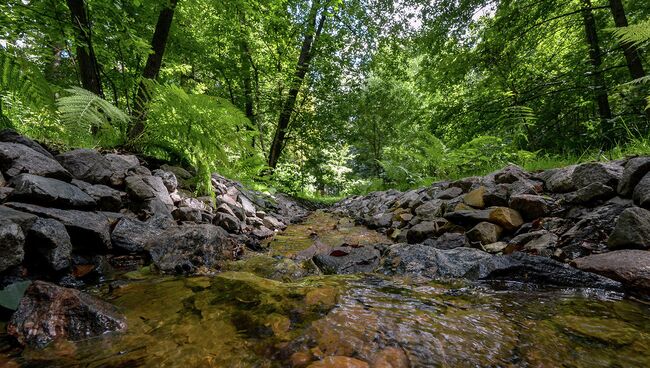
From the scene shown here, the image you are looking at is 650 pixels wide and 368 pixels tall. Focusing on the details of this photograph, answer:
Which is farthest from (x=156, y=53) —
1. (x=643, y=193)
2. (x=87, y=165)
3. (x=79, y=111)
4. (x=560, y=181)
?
(x=643, y=193)

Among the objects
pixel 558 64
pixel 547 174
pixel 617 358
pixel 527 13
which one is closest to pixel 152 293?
pixel 617 358

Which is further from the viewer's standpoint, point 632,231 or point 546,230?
point 546,230

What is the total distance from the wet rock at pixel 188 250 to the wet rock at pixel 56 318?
36.9 inches

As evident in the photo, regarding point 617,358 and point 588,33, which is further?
point 588,33

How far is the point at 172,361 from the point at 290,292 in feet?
2.68

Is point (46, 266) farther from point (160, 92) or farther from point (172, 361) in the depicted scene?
point (160, 92)

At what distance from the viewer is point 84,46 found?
3701mm

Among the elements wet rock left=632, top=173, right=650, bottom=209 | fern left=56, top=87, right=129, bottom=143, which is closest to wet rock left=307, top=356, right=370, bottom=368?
wet rock left=632, top=173, right=650, bottom=209

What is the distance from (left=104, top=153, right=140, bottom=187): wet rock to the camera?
11.0ft

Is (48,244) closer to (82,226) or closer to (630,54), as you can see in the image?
(82,226)

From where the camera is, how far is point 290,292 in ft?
6.39

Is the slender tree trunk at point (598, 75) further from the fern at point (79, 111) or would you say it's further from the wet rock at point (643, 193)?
the fern at point (79, 111)

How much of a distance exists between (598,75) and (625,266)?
4.58 m

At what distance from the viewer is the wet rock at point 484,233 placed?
3.15 meters
